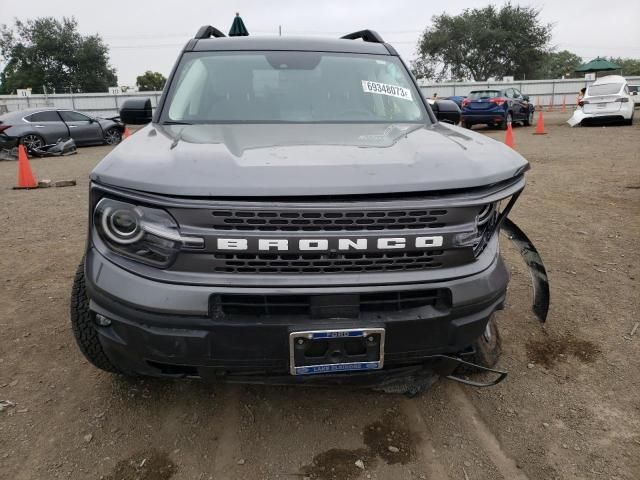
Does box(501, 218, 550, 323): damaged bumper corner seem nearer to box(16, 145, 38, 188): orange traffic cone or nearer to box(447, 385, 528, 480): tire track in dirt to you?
box(447, 385, 528, 480): tire track in dirt

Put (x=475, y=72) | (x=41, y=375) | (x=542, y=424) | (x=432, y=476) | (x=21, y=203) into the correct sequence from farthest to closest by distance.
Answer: (x=475, y=72) < (x=21, y=203) < (x=41, y=375) < (x=542, y=424) < (x=432, y=476)

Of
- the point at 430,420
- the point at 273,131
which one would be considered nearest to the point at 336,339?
the point at 430,420

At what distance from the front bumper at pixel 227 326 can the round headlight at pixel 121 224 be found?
11 centimetres

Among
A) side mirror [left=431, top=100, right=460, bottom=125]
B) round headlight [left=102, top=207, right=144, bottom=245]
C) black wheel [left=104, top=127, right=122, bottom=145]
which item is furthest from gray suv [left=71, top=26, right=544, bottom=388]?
black wheel [left=104, top=127, right=122, bottom=145]

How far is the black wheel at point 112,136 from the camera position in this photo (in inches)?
627

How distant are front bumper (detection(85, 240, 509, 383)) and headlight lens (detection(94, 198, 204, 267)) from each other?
0.27ft

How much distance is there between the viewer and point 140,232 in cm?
187

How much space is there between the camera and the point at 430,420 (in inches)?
97.6

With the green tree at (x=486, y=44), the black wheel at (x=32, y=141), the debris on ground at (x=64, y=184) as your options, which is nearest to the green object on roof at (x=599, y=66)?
the green tree at (x=486, y=44)

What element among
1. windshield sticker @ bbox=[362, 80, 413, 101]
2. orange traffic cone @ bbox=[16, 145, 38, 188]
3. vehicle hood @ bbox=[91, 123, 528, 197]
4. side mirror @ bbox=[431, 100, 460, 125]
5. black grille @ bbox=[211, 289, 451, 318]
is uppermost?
windshield sticker @ bbox=[362, 80, 413, 101]

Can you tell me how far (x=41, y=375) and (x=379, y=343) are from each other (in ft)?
6.80

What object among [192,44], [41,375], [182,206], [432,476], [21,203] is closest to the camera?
[182,206]

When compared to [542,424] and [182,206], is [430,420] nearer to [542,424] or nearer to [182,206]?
[542,424]

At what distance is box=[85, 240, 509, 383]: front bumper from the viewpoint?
1.82 meters
